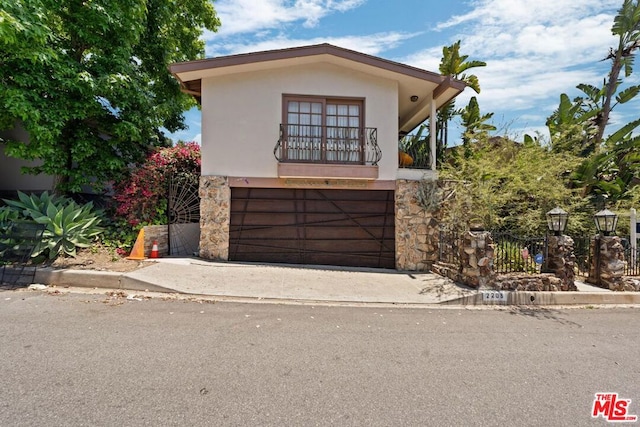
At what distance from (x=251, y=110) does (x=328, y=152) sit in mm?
2477

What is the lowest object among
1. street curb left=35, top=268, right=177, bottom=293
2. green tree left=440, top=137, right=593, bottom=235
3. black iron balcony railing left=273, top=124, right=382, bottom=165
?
street curb left=35, top=268, right=177, bottom=293

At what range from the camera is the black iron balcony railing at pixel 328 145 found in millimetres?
8867

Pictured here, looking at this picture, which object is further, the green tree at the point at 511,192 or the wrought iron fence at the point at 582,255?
the wrought iron fence at the point at 582,255

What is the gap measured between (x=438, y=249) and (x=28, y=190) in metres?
13.7

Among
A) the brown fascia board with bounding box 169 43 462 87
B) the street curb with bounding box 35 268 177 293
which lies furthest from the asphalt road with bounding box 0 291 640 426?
the brown fascia board with bounding box 169 43 462 87

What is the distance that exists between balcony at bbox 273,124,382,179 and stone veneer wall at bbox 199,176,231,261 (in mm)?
1772

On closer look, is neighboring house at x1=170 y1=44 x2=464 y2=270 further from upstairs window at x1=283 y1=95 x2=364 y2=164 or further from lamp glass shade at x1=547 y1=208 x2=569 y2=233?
lamp glass shade at x1=547 y1=208 x2=569 y2=233

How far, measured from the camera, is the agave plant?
674cm

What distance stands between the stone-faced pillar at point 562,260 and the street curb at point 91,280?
28.5 feet

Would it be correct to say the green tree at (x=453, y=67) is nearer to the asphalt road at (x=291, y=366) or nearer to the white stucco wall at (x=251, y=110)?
the white stucco wall at (x=251, y=110)

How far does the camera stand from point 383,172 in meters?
9.09

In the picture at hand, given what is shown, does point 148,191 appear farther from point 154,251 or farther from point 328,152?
point 328,152

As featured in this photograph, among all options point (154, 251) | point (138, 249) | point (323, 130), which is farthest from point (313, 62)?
point (138, 249)

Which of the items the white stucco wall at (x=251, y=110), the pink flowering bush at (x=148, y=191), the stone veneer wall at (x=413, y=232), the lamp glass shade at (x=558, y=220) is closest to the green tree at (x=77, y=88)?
the pink flowering bush at (x=148, y=191)
